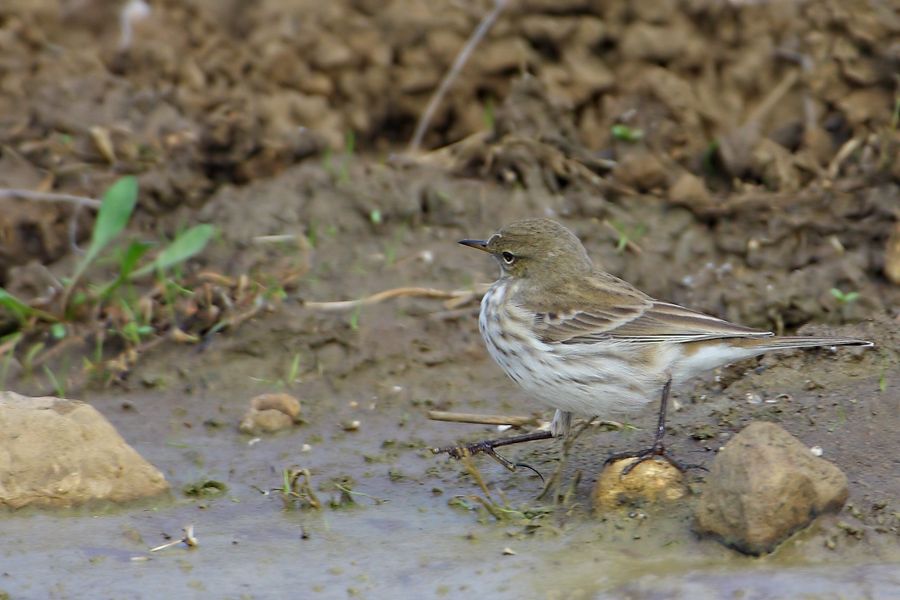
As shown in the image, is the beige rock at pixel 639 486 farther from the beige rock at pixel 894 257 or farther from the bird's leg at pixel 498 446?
the beige rock at pixel 894 257

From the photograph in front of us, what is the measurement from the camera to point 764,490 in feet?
17.3

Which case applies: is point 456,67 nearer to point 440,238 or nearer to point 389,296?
point 440,238

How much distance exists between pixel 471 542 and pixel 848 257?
→ 379 centimetres

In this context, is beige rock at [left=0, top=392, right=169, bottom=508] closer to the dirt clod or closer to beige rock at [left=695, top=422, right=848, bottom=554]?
the dirt clod

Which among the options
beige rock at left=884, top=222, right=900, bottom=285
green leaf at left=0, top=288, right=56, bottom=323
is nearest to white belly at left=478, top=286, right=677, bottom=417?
beige rock at left=884, top=222, right=900, bottom=285

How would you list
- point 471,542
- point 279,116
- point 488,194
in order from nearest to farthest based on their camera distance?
point 471,542 → point 488,194 → point 279,116

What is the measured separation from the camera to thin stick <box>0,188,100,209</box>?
8578 millimetres

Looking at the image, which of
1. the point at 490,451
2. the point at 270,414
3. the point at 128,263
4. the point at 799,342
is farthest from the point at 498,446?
the point at 128,263

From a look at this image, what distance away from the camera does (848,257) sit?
8375mm

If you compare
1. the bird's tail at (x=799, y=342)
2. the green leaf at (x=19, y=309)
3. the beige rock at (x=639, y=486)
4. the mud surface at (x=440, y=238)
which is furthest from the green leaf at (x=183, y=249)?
the bird's tail at (x=799, y=342)

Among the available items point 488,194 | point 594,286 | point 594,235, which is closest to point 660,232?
point 594,235

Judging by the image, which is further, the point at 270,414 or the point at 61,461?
the point at 270,414

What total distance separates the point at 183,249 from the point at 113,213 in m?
0.54

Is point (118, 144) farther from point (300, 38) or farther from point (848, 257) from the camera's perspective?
point (848, 257)
